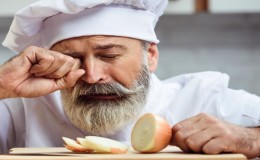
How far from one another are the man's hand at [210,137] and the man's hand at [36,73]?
295mm

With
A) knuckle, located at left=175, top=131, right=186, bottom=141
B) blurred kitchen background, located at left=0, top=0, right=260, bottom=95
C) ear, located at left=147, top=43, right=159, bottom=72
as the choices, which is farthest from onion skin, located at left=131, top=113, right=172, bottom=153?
blurred kitchen background, located at left=0, top=0, right=260, bottom=95

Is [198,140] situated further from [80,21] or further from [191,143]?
[80,21]

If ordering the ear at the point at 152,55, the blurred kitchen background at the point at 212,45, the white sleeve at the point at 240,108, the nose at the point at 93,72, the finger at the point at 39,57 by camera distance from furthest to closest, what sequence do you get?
the blurred kitchen background at the point at 212,45 < the ear at the point at 152,55 < the white sleeve at the point at 240,108 < the nose at the point at 93,72 < the finger at the point at 39,57

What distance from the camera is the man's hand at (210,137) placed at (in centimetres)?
89

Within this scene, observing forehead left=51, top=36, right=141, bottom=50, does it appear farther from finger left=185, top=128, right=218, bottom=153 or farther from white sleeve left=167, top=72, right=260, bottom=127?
finger left=185, top=128, right=218, bottom=153

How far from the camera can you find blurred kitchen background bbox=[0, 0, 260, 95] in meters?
2.22

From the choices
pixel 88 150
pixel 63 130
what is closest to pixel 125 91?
pixel 63 130

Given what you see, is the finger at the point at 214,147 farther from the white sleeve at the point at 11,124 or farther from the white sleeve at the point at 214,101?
the white sleeve at the point at 11,124

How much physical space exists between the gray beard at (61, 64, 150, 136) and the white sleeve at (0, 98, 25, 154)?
172 mm

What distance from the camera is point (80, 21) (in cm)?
128

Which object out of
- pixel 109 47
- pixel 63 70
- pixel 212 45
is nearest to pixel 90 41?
pixel 109 47

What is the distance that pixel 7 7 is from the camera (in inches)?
75.9

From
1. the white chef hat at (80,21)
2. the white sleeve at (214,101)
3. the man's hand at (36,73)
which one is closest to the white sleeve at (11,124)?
the white chef hat at (80,21)

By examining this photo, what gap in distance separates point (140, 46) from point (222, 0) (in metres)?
0.70
